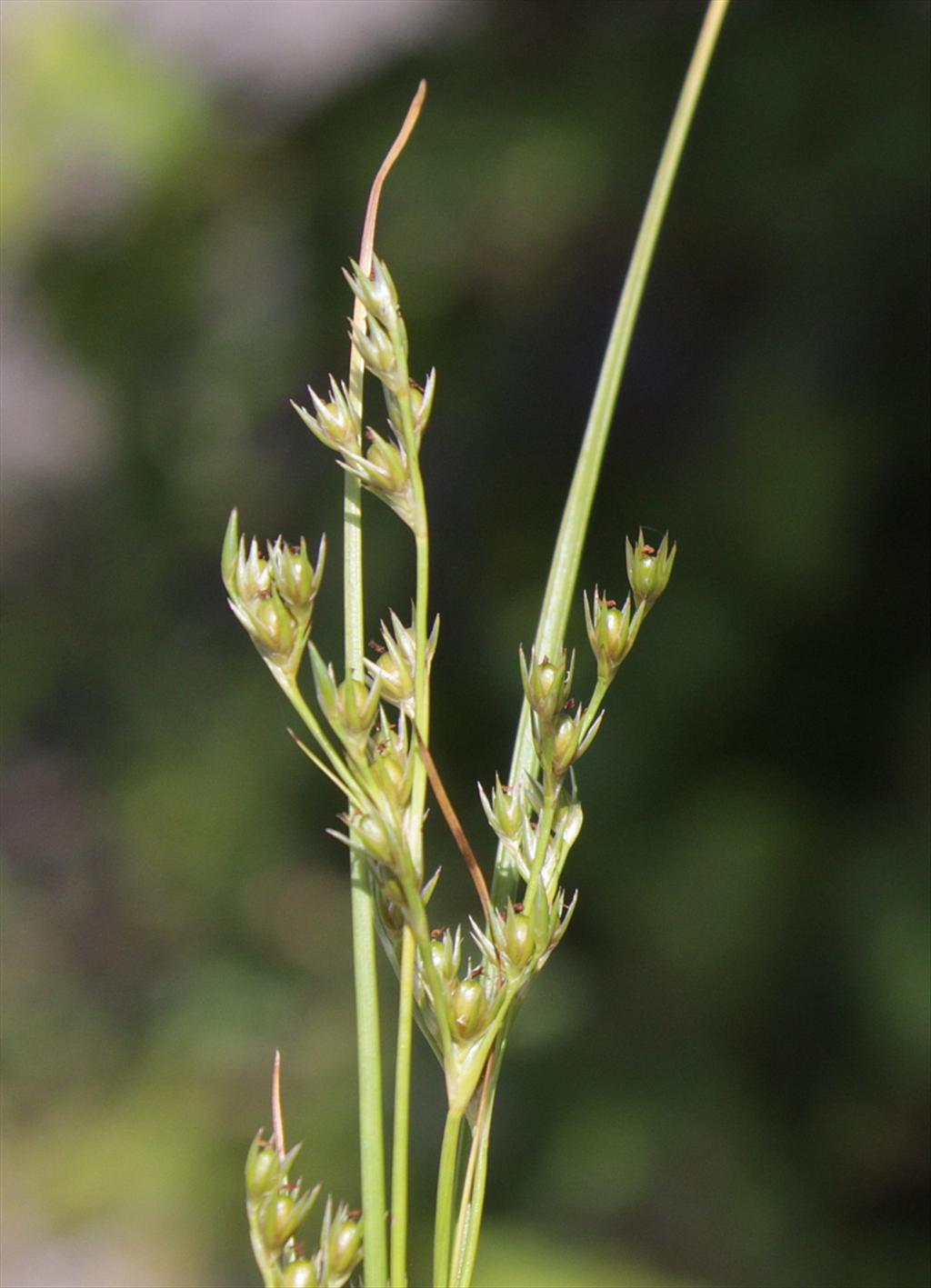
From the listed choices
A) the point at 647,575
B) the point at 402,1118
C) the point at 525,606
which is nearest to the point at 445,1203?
the point at 402,1118

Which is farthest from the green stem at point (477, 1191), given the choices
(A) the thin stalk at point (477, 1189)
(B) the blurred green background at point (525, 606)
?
(B) the blurred green background at point (525, 606)

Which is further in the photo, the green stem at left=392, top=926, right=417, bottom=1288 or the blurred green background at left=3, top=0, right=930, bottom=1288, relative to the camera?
the blurred green background at left=3, top=0, right=930, bottom=1288

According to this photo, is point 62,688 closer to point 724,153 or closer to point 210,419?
point 210,419

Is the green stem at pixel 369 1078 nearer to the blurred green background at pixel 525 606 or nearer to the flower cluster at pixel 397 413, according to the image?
the flower cluster at pixel 397 413

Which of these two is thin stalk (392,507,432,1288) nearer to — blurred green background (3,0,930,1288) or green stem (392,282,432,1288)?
green stem (392,282,432,1288)

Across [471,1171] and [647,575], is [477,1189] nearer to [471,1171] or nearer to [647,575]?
[471,1171]

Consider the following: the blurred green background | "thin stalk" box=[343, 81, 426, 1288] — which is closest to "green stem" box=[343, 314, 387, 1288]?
"thin stalk" box=[343, 81, 426, 1288]

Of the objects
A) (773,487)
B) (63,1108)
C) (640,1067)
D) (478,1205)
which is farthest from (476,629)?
(478,1205)
